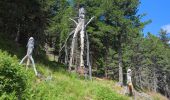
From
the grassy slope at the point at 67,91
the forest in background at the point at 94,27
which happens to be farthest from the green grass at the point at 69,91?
the forest in background at the point at 94,27

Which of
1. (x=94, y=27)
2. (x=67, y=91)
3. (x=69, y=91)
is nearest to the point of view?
(x=67, y=91)

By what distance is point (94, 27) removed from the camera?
5634 centimetres

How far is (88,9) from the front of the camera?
180ft

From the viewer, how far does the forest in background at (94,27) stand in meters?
34.4

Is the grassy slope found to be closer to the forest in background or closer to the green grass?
the green grass

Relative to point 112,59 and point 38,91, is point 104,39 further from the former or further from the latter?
point 38,91

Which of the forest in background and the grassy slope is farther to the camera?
the forest in background

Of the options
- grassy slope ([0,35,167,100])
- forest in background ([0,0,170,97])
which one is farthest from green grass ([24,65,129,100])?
forest in background ([0,0,170,97])

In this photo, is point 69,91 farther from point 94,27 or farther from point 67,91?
point 94,27

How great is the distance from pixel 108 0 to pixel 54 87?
3985 cm

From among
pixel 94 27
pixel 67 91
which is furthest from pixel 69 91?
pixel 94 27

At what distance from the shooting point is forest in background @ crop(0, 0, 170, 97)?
3438cm

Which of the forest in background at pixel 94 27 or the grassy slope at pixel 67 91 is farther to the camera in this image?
the forest in background at pixel 94 27

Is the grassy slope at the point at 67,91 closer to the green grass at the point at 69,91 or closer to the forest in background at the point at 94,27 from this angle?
the green grass at the point at 69,91
